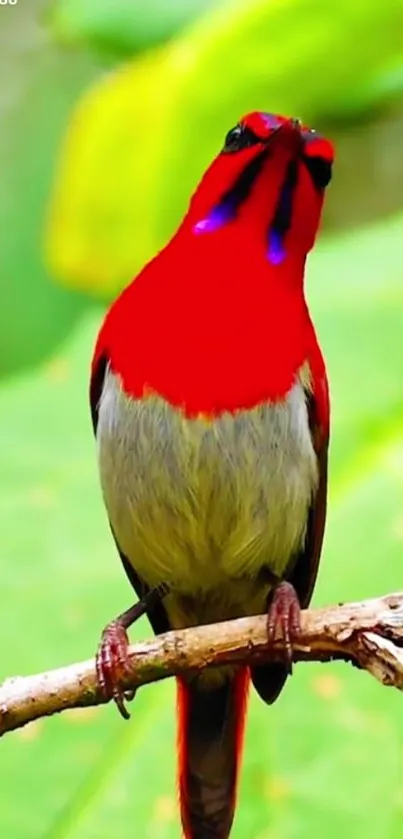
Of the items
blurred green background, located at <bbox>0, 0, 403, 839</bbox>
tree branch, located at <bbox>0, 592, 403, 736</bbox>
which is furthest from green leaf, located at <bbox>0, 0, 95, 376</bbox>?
tree branch, located at <bbox>0, 592, 403, 736</bbox>

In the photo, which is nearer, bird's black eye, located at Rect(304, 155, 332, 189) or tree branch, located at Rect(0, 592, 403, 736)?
tree branch, located at Rect(0, 592, 403, 736)

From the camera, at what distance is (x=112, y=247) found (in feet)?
6.73

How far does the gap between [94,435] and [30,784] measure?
0.41 meters

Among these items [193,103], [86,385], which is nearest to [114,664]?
[86,385]

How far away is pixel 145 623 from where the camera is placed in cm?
185

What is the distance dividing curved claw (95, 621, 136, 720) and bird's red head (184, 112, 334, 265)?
Answer: 370 mm

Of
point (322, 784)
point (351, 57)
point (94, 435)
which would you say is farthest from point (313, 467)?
point (351, 57)

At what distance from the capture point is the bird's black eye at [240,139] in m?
1.63

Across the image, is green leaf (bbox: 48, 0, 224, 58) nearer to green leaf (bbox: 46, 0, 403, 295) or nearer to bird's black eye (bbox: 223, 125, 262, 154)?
green leaf (bbox: 46, 0, 403, 295)

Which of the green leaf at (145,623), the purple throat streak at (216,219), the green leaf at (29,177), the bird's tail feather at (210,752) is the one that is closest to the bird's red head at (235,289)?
the purple throat streak at (216,219)

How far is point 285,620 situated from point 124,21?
831mm

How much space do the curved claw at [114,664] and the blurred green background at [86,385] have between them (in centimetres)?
3

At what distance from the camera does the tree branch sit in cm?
135

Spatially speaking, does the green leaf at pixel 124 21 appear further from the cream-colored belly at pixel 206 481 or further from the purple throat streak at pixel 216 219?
the cream-colored belly at pixel 206 481
